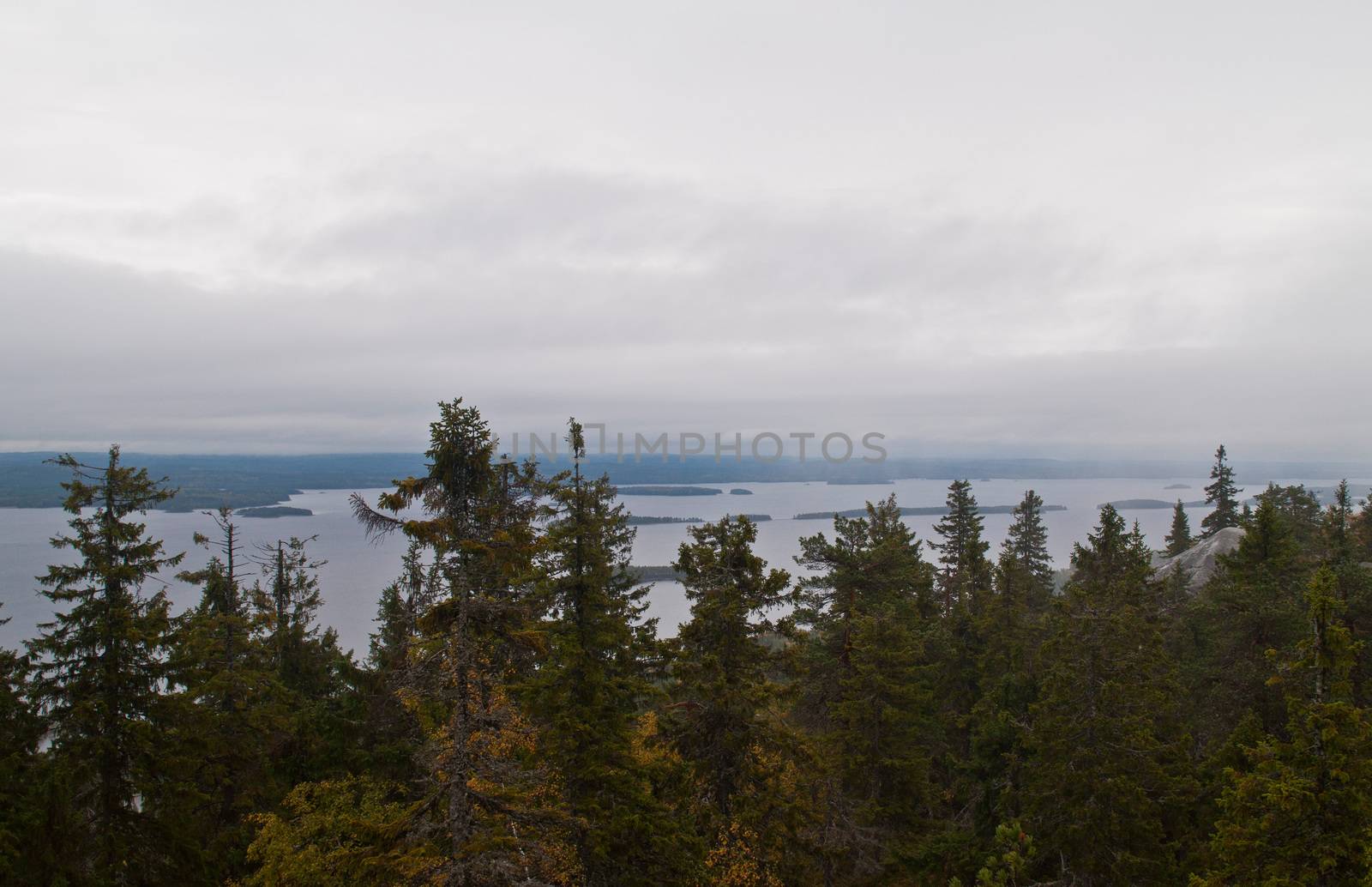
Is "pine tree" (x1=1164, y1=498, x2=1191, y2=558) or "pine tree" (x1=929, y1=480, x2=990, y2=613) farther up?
"pine tree" (x1=929, y1=480, x2=990, y2=613)

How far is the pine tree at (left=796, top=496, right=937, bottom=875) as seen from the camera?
71.7 ft

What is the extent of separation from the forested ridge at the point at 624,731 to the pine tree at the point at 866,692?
145 mm

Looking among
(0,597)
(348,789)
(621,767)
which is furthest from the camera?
(0,597)

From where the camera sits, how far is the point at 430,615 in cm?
1147

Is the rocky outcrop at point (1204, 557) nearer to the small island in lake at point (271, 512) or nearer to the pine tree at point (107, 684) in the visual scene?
the pine tree at point (107, 684)

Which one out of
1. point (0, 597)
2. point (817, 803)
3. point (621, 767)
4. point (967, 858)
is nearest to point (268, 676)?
point (621, 767)

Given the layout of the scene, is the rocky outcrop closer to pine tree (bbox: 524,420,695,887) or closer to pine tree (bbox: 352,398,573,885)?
pine tree (bbox: 524,420,695,887)

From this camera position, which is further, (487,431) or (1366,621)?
(1366,621)

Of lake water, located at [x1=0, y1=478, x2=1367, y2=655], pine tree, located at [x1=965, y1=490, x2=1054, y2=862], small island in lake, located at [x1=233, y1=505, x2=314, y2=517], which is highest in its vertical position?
pine tree, located at [x1=965, y1=490, x2=1054, y2=862]

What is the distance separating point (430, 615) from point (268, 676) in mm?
15509

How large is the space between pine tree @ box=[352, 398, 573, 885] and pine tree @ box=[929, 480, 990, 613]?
28255 mm

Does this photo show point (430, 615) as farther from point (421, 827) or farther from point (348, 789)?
point (348, 789)

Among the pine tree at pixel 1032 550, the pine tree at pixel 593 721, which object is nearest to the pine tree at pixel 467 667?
the pine tree at pixel 593 721

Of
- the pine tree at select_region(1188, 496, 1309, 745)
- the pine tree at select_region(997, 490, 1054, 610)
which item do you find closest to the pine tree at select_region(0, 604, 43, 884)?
the pine tree at select_region(1188, 496, 1309, 745)
